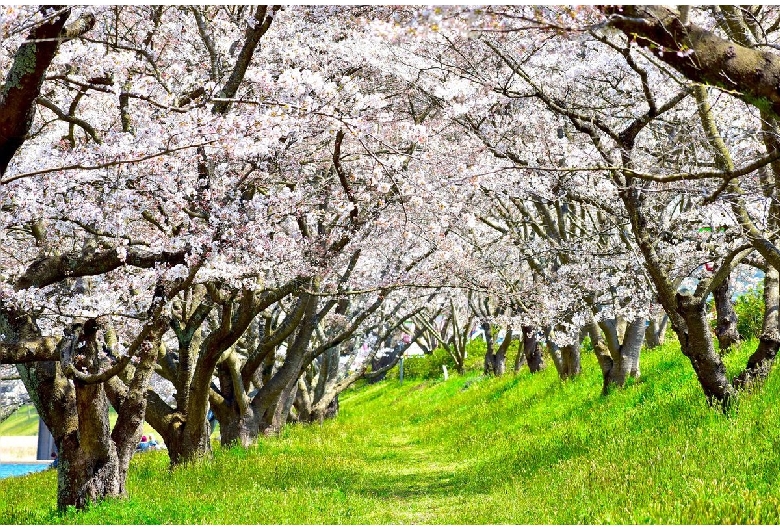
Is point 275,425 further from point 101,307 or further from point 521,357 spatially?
point 521,357

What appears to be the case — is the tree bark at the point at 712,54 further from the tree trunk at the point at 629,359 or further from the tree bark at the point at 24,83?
the tree trunk at the point at 629,359

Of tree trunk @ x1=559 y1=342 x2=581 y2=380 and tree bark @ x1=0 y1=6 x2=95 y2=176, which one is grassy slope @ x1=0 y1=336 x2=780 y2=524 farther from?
tree bark @ x1=0 y1=6 x2=95 y2=176

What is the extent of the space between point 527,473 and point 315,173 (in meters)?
5.63

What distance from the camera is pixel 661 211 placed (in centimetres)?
1364

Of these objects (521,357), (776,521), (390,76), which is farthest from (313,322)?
(521,357)

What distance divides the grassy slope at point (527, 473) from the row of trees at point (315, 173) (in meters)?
1.03

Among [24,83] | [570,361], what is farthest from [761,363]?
[24,83]

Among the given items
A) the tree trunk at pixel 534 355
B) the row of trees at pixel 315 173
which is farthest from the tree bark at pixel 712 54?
the tree trunk at pixel 534 355

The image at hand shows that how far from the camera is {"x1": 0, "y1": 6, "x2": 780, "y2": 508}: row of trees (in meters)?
8.30

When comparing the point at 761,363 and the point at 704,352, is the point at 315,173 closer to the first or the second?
the point at 704,352

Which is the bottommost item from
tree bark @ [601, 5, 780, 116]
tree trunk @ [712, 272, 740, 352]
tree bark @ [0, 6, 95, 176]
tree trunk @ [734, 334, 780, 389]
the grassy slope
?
the grassy slope

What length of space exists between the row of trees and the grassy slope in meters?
1.03

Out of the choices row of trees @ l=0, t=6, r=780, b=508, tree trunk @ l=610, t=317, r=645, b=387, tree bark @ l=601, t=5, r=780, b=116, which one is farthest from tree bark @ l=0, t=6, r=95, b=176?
tree trunk @ l=610, t=317, r=645, b=387

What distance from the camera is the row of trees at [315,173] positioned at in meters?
8.30
